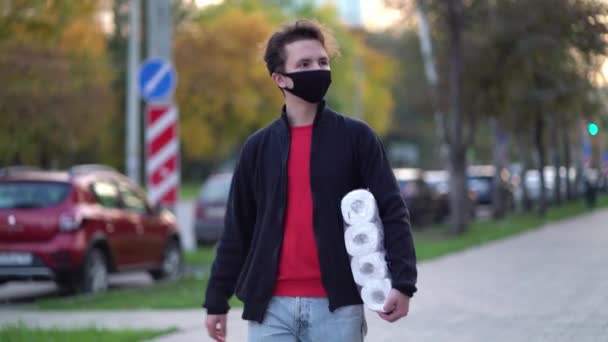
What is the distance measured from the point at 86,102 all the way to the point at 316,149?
46507mm

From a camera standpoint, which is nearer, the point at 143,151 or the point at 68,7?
the point at 68,7

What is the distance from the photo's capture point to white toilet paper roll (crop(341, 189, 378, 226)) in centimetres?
476

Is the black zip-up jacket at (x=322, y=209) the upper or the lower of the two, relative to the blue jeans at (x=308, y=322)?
upper

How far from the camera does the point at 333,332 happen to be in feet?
16.0

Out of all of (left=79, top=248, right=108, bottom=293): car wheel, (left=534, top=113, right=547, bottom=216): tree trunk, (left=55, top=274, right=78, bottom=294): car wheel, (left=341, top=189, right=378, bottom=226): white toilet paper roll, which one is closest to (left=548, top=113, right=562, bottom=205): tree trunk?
(left=534, top=113, right=547, bottom=216): tree trunk

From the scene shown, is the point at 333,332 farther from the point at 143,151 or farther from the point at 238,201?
the point at 143,151

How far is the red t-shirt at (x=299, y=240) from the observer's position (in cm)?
486

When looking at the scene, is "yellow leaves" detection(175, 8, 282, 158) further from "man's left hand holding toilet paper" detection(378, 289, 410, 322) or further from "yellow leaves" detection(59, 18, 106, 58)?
"man's left hand holding toilet paper" detection(378, 289, 410, 322)

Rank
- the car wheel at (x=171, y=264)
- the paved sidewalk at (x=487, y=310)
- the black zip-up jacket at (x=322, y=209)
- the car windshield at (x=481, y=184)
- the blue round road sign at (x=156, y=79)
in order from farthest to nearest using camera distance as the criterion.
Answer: the car windshield at (x=481, y=184) → the blue round road sign at (x=156, y=79) → the car wheel at (x=171, y=264) → the paved sidewalk at (x=487, y=310) → the black zip-up jacket at (x=322, y=209)

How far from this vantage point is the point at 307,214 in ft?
16.1

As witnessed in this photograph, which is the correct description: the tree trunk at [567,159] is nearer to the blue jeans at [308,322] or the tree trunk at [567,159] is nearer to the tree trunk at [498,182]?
the tree trunk at [498,182]

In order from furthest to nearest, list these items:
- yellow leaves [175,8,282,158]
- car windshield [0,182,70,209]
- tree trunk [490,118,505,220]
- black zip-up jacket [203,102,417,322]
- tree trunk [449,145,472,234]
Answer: yellow leaves [175,8,282,158]
tree trunk [490,118,505,220]
tree trunk [449,145,472,234]
car windshield [0,182,70,209]
black zip-up jacket [203,102,417,322]

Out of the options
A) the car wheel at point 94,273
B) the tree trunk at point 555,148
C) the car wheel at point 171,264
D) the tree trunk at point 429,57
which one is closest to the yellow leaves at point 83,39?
the tree trunk at point 555,148

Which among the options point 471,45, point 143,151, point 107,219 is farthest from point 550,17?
point 143,151
